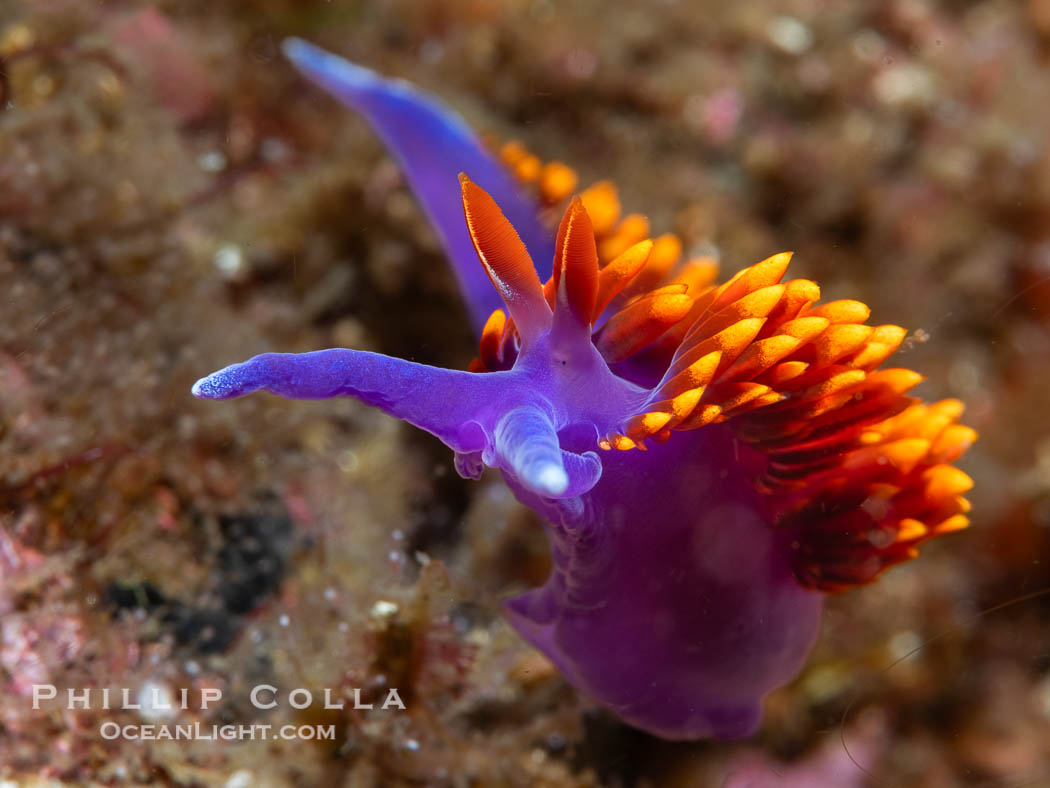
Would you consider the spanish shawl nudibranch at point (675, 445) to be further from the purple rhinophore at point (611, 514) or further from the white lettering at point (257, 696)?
the white lettering at point (257, 696)

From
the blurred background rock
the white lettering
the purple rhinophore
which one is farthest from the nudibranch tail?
the white lettering

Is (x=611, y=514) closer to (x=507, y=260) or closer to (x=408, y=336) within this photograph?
(x=507, y=260)

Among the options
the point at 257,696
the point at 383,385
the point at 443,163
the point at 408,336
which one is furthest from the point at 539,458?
the point at 408,336

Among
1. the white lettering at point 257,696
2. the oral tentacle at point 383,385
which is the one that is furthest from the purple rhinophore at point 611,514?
the white lettering at point 257,696

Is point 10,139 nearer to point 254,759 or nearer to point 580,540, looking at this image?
point 254,759

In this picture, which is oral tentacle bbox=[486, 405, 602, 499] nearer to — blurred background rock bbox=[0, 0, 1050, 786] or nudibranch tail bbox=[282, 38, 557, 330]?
blurred background rock bbox=[0, 0, 1050, 786]

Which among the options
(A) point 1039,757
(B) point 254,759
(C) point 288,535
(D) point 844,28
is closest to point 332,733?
(B) point 254,759

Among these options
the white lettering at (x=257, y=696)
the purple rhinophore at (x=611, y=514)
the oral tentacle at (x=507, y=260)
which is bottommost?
the white lettering at (x=257, y=696)
